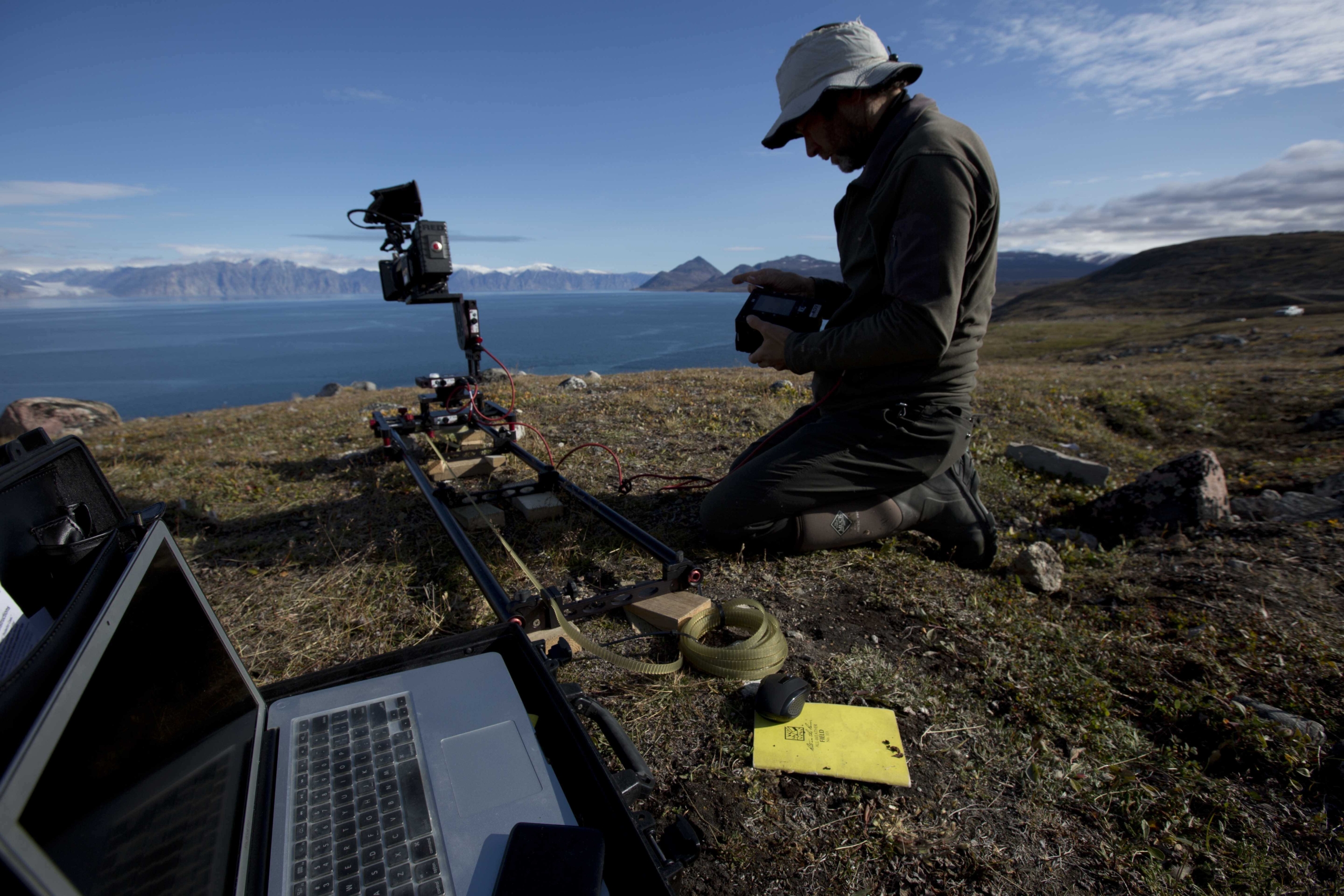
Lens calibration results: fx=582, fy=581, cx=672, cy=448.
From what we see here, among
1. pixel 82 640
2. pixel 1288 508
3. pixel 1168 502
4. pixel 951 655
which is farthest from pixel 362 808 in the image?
pixel 1288 508

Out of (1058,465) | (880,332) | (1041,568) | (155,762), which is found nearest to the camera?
(155,762)

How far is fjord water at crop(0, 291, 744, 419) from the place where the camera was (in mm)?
45438

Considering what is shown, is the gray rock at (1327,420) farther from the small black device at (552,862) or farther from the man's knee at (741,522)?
the small black device at (552,862)

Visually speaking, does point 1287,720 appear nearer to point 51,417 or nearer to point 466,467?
point 466,467

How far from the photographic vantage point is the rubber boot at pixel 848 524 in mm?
3812

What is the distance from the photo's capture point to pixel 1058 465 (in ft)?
18.2

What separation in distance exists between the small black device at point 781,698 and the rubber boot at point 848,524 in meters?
1.38

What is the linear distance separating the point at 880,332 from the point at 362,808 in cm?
317

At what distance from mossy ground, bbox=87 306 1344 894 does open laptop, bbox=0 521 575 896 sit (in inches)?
32.2

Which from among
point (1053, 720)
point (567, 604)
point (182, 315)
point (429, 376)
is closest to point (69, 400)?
point (429, 376)

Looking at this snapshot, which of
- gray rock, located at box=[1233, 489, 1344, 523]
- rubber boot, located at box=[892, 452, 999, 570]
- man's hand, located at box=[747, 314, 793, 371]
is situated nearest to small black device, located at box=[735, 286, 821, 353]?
man's hand, located at box=[747, 314, 793, 371]

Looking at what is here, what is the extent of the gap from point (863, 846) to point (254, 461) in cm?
749

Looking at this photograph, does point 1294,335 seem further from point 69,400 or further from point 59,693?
point 69,400

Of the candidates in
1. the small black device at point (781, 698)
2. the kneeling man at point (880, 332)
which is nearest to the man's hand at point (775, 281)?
the kneeling man at point (880, 332)
